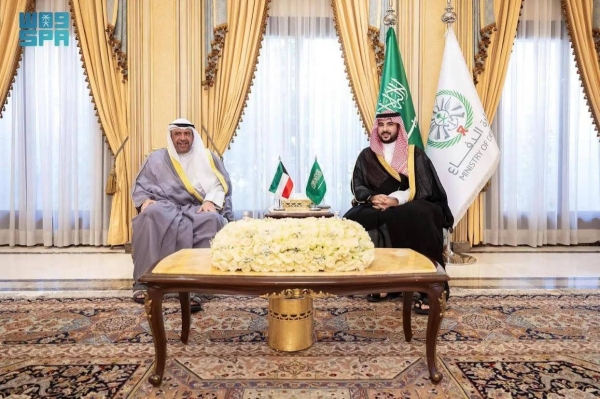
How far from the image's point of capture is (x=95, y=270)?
413 cm

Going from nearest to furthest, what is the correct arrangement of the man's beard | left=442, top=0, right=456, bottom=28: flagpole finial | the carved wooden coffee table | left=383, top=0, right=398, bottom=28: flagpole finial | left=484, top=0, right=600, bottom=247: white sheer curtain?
the carved wooden coffee table, the man's beard, left=442, top=0, right=456, bottom=28: flagpole finial, left=383, top=0, right=398, bottom=28: flagpole finial, left=484, top=0, right=600, bottom=247: white sheer curtain

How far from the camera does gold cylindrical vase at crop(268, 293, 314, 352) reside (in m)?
2.20

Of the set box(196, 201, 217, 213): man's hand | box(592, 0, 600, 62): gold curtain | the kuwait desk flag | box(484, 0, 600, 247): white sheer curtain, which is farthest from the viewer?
box(484, 0, 600, 247): white sheer curtain

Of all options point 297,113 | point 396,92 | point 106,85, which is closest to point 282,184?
point 297,113

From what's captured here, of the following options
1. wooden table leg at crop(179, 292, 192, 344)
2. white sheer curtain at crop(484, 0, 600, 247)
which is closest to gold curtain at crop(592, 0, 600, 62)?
white sheer curtain at crop(484, 0, 600, 247)

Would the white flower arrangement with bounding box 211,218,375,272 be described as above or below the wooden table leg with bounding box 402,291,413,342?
above

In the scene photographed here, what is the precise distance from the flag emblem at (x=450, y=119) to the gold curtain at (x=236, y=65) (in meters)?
2.03

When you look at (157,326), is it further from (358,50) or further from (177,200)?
(358,50)

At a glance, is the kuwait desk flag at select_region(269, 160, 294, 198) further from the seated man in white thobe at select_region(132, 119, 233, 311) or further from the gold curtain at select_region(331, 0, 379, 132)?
the gold curtain at select_region(331, 0, 379, 132)

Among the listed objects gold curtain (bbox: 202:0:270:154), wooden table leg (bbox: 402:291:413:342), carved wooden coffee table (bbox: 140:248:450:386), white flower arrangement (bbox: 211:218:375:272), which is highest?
gold curtain (bbox: 202:0:270:154)

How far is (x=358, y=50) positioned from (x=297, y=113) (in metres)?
0.96

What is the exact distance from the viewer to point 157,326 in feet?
6.14

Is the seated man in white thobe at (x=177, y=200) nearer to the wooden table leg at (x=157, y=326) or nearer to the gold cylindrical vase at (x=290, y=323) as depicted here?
the gold cylindrical vase at (x=290, y=323)

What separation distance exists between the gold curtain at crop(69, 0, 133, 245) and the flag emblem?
3313 millimetres
